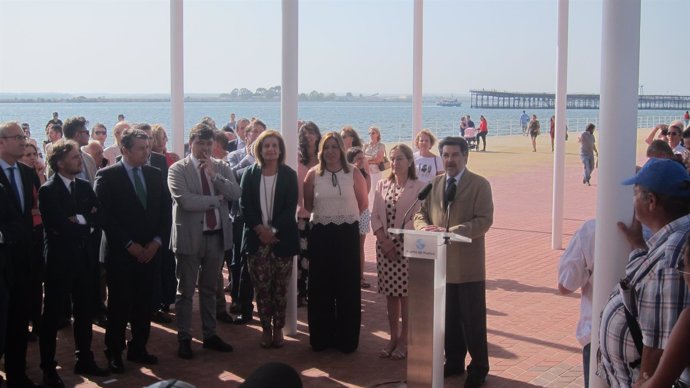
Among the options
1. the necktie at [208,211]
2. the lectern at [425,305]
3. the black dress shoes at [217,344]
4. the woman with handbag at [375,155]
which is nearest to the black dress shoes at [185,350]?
the black dress shoes at [217,344]

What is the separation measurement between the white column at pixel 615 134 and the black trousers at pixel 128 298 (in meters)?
3.95

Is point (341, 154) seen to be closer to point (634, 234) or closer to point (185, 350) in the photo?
point (185, 350)

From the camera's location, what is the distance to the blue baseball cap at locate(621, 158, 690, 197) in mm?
3338

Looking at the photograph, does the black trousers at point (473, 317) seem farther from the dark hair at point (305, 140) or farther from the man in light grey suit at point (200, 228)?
the dark hair at point (305, 140)

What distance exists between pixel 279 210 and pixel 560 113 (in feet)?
19.9

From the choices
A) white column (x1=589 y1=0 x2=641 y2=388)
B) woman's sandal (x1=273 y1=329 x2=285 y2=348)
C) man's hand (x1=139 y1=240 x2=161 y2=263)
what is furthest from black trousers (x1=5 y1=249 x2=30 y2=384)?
white column (x1=589 y1=0 x2=641 y2=388)

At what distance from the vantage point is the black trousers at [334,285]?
24.1ft

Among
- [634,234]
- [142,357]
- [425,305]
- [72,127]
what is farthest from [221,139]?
[634,234]

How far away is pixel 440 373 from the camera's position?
5238 mm

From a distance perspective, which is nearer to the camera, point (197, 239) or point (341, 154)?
point (197, 239)

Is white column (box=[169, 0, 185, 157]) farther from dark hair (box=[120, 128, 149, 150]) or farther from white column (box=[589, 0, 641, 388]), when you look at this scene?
white column (box=[589, 0, 641, 388])

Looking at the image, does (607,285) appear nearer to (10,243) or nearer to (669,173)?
(669,173)

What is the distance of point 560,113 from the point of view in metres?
11.8

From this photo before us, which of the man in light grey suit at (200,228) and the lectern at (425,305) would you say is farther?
the man in light grey suit at (200,228)
